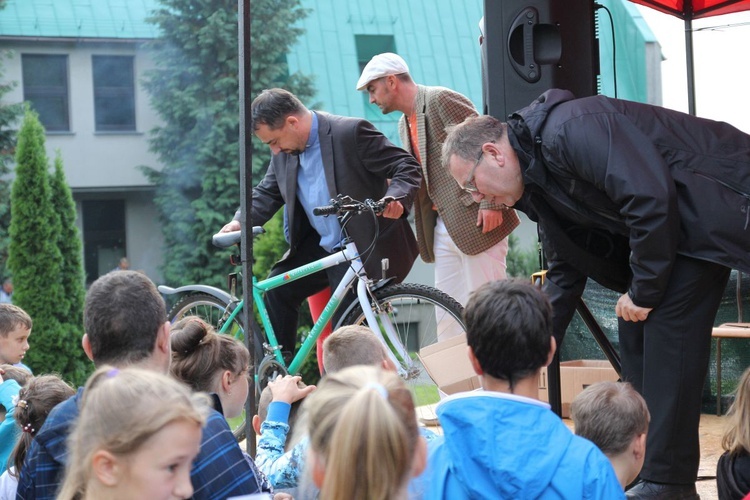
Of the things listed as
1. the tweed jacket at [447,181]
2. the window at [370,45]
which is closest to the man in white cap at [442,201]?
the tweed jacket at [447,181]

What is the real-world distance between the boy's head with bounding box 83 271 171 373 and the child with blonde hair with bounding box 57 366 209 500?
45 centimetres

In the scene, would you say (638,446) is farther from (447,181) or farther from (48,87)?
(48,87)

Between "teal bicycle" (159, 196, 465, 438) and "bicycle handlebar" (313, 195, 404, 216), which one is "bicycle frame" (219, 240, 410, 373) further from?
"bicycle handlebar" (313, 195, 404, 216)

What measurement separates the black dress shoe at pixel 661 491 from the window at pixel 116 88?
2456 centimetres

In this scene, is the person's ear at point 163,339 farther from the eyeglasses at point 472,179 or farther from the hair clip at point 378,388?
the eyeglasses at point 472,179

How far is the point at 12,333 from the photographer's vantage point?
4.81m

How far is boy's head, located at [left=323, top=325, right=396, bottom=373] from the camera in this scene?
3.26 meters

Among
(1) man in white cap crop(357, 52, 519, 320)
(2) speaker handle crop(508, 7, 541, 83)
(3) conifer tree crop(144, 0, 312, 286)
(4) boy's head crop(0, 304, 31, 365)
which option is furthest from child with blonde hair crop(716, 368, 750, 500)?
(3) conifer tree crop(144, 0, 312, 286)

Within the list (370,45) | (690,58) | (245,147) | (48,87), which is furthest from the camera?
(48,87)

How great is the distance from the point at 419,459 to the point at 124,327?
0.86 meters

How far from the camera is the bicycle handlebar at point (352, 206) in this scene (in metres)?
4.76

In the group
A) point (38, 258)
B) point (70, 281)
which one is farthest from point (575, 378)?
point (38, 258)

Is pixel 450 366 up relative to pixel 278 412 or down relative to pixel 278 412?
down

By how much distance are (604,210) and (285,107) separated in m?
2.05
